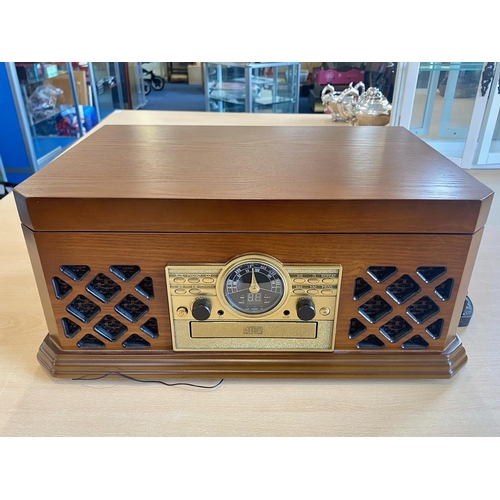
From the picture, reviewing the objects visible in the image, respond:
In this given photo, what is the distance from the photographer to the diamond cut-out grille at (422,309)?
0.54 m

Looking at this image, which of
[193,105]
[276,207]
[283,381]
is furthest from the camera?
[193,105]

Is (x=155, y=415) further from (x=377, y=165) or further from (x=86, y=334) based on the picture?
(x=377, y=165)

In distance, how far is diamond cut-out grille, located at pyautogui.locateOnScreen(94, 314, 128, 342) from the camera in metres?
0.56

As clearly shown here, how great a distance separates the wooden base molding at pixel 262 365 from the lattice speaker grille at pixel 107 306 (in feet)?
0.07

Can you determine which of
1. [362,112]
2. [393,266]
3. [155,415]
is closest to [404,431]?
[393,266]

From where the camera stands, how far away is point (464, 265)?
1.66 feet

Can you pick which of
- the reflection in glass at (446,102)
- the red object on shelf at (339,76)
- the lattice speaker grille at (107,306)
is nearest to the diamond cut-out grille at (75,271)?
the lattice speaker grille at (107,306)

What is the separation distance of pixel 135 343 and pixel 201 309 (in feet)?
0.42

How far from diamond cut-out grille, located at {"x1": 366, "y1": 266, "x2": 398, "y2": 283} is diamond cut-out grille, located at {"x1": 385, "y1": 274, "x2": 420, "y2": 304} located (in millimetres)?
17

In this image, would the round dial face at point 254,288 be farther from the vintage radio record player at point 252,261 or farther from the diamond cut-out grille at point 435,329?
the diamond cut-out grille at point 435,329

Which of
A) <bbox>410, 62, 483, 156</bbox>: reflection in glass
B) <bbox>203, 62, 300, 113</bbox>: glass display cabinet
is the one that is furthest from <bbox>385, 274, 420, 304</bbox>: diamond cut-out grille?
<bbox>203, 62, 300, 113</bbox>: glass display cabinet

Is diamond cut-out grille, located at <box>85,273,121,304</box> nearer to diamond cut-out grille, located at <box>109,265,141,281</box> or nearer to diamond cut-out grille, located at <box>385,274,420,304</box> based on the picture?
diamond cut-out grille, located at <box>109,265,141,281</box>

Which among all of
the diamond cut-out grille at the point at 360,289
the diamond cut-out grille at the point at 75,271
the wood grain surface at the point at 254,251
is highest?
the wood grain surface at the point at 254,251
